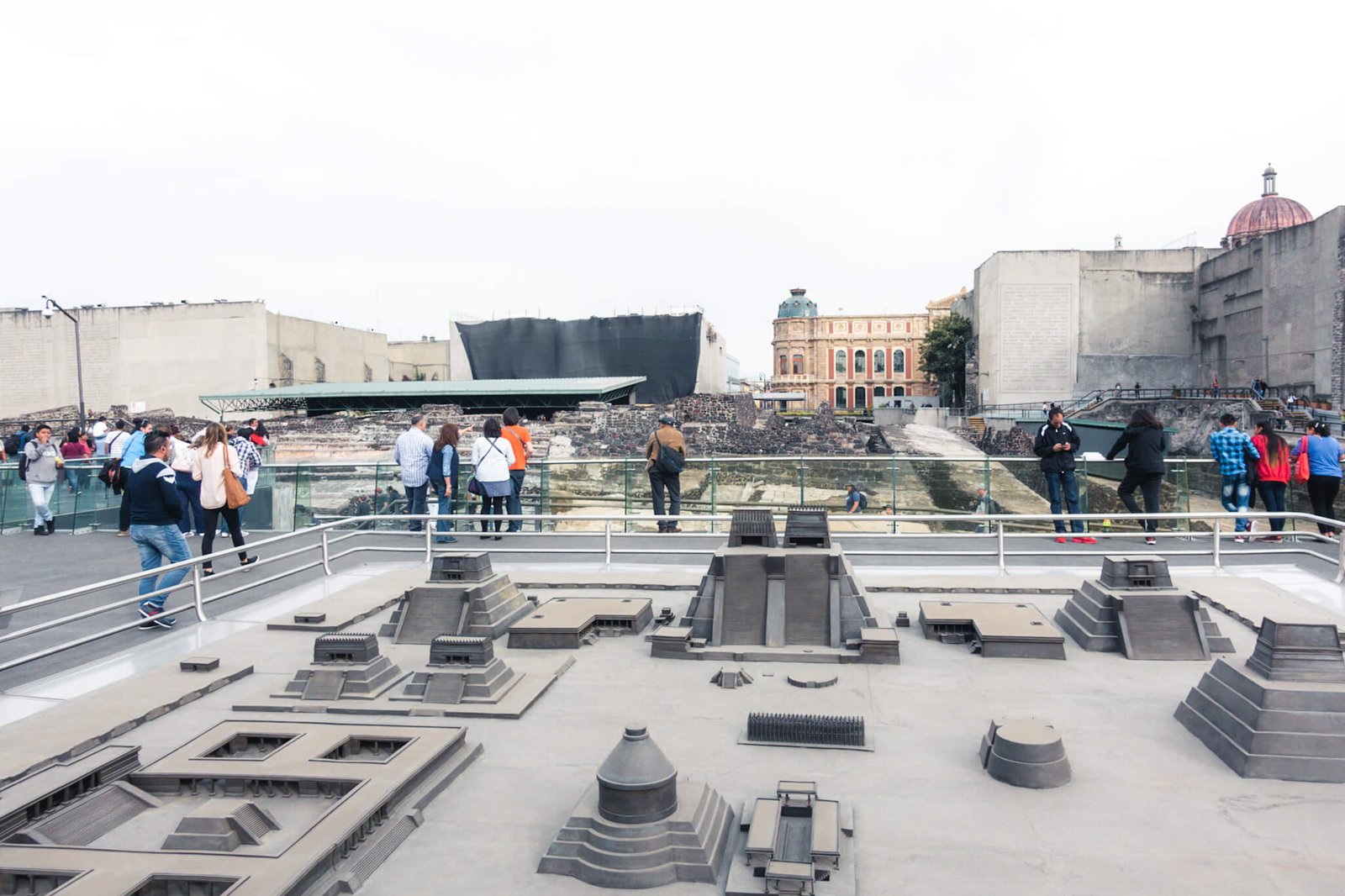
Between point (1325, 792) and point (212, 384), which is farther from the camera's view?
point (212, 384)

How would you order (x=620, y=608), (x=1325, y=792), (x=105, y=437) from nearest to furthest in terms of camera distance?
(x=1325, y=792)
(x=620, y=608)
(x=105, y=437)

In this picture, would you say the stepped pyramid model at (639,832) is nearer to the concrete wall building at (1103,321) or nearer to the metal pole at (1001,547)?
the metal pole at (1001,547)

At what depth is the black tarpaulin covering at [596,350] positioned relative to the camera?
59.9m

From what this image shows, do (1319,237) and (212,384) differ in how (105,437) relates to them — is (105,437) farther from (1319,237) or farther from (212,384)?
(1319,237)

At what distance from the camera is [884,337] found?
114812mm

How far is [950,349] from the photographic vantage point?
76.0 meters

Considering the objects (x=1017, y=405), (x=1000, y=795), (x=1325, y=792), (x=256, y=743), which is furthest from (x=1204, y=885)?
(x=1017, y=405)

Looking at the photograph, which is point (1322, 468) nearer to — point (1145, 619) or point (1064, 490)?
point (1064, 490)

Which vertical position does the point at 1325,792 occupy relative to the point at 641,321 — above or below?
below

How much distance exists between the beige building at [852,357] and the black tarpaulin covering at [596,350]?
57490 mm

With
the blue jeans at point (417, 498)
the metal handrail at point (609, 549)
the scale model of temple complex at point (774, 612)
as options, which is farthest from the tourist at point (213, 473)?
the scale model of temple complex at point (774, 612)

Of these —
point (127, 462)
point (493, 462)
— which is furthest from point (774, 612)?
point (127, 462)

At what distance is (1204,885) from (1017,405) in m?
56.5

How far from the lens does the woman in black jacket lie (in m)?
11.4
